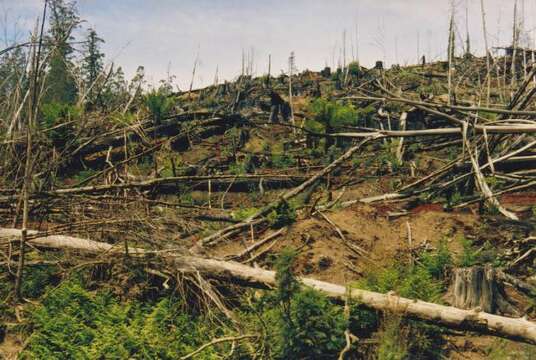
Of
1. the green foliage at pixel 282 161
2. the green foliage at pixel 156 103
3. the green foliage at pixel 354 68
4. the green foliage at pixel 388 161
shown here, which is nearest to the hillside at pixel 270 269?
the green foliage at pixel 388 161

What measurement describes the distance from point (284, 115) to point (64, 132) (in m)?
9.33

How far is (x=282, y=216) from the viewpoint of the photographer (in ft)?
23.9

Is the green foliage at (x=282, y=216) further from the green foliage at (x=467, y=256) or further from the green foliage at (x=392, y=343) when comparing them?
the green foliage at (x=392, y=343)

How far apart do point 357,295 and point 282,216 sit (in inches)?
91.3

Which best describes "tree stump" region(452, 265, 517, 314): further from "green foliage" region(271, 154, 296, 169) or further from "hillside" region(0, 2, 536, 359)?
"green foliage" region(271, 154, 296, 169)

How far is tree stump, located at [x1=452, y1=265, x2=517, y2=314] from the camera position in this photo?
5.29 meters

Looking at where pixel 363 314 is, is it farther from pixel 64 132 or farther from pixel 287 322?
pixel 64 132

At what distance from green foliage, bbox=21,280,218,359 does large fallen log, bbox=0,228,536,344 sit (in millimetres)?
468

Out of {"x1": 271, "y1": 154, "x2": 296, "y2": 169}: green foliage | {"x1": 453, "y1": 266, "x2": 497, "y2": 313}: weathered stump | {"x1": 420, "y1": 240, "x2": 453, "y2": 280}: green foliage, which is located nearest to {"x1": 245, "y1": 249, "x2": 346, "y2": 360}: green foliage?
{"x1": 453, "y1": 266, "x2": 497, "y2": 313}: weathered stump

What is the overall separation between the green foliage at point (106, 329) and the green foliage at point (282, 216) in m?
1.97

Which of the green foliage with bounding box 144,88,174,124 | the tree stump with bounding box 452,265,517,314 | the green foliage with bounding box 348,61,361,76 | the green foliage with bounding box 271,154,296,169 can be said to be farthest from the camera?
the green foliage with bounding box 348,61,361,76

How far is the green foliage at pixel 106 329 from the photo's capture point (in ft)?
16.1

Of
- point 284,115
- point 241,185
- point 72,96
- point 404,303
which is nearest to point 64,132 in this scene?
point 241,185

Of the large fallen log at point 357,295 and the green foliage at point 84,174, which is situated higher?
the green foliage at point 84,174
